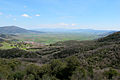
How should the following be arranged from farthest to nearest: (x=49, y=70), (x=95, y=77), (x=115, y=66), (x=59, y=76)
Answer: (x=115, y=66)
(x=49, y=70)
(x=59, y=76)
(x=95, y=77)

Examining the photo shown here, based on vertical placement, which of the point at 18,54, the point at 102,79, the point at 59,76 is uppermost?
the point at 102,79

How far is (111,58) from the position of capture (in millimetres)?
22562

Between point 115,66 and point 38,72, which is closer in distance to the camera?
point 38,72

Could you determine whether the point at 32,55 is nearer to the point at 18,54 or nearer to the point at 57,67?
the point at 18,54

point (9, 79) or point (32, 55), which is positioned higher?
point (9, 79)

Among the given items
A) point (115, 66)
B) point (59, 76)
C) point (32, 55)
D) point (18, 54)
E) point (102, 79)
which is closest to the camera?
point (102, 79)

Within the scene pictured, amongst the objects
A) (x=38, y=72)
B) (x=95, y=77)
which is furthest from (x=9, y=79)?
(x=95, y=77)

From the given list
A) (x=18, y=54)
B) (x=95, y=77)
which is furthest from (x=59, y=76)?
(x=18, y=54)

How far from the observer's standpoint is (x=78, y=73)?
12906mm

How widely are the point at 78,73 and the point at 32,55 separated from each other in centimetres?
3737

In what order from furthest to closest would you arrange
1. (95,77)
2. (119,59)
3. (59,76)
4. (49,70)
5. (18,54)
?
(18,54)
(119,59)
(49,70)
(59,76)
(95,77)

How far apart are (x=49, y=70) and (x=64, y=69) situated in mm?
2247

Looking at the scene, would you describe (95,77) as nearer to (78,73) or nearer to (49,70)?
(78,73)

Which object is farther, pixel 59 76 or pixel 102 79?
pixel 59 76
